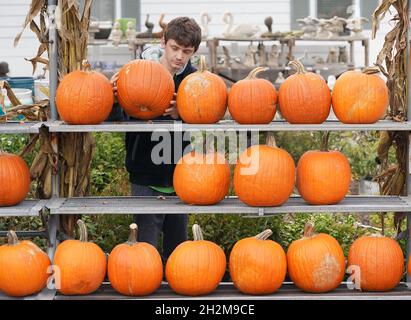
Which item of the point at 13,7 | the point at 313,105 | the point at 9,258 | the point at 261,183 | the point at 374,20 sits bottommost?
the point at 9,258

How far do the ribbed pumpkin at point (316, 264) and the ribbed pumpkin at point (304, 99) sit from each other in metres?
0.70

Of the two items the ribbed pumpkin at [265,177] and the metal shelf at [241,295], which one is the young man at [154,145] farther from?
the ribbed pumpkin at [265,177]

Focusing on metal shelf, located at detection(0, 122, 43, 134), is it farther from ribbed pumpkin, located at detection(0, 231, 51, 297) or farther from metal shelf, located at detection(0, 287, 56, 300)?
metal shelf, located at detection(0, 287, 56, 300)

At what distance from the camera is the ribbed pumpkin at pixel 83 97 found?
4.85 m

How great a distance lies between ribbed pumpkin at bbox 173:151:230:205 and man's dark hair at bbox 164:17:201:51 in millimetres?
861

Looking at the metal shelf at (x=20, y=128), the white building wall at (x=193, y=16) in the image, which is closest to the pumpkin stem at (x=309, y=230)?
the metal shelf at (x=20, y=128)

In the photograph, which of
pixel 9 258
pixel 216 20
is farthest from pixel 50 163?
pixel 216 20

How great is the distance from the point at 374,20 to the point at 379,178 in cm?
106

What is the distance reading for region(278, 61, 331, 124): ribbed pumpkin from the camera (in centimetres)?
A: 486

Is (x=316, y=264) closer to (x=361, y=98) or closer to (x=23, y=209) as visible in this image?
(x=361, y=98)

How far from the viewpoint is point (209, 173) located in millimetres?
4914

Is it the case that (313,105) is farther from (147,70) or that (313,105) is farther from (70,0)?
(70,0)

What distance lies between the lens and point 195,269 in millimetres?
4773

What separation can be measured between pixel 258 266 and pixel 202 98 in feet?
3.32
